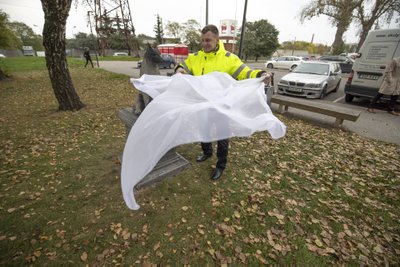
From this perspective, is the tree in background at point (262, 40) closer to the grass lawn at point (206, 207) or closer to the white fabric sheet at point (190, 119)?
the grass lawn at point (206, 207)

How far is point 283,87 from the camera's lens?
348 inches

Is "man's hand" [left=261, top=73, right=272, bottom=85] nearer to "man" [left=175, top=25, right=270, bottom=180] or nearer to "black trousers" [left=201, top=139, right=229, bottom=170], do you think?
"man" [left=175, top=25, right=270, bottom=180]

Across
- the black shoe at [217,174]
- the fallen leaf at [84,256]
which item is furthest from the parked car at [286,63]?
the fallen leaf at [84,256]

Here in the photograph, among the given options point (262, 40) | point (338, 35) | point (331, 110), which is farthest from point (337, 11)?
point (331, 110)

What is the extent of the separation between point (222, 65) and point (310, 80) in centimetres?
736

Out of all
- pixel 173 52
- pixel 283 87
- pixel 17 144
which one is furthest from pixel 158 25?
pixel 17 144

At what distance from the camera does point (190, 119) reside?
1.79 metres

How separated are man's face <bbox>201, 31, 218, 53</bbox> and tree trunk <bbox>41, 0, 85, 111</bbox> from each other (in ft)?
15.1

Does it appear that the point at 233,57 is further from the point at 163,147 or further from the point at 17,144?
the point at 17,144

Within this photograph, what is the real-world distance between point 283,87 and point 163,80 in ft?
25.2

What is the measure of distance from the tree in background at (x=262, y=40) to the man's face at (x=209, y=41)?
156 feet

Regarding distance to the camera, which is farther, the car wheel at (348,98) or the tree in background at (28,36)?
the tree in background at (28,36)

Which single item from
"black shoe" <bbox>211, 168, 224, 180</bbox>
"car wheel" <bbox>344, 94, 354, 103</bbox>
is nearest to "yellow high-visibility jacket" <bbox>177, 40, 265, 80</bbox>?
"black shoe" <bbox>211, 168, 224, 180</bbox>

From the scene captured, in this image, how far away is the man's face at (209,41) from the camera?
249 cm
